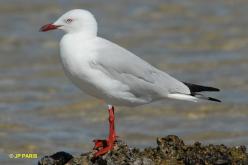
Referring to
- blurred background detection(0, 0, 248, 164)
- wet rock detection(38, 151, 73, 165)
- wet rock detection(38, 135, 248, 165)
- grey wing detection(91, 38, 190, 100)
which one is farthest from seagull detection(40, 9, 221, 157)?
blurred background detection(0, 0, 248, 164)

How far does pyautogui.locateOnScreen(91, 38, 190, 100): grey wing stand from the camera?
7316mm

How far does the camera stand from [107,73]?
7.28 meters

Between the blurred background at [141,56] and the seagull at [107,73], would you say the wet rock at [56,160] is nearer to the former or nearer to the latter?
the seagull at [107,73]

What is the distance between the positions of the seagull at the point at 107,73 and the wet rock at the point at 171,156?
176 millimetres

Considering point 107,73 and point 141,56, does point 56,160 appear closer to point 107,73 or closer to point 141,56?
point 107,73

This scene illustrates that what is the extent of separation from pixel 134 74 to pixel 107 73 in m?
0.32

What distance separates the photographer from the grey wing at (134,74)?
288 inches

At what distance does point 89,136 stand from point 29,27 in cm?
606

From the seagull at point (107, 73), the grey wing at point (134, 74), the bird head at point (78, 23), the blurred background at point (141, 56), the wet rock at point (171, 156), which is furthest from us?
the blurred background at point (141, 56)

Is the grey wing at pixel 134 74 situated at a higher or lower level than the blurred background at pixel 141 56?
lower

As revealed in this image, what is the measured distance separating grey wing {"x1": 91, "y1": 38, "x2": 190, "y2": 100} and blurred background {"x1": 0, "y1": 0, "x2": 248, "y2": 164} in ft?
9.99

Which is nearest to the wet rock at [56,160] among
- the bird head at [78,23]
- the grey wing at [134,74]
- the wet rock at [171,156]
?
the wet rock at [171,156]

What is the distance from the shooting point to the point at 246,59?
14250 millimetres

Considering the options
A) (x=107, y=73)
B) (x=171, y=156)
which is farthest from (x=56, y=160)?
(x=171, y=156)
